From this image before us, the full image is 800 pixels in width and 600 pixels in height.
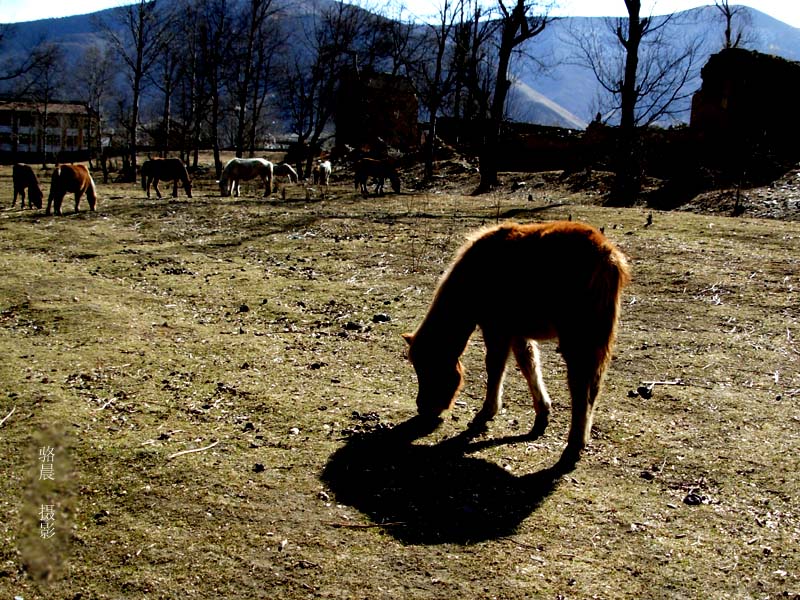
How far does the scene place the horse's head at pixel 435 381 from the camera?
5531 millimetres

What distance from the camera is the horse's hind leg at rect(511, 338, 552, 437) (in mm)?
5707

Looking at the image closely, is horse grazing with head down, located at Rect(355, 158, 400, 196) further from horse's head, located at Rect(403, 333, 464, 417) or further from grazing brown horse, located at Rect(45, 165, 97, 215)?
horse's head, located at Rect(403, 333, 464, 417)

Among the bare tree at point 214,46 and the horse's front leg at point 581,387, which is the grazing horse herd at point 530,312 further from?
the bare tree at point 214,46

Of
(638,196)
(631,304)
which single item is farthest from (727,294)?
(638,196)

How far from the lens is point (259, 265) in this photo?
1248 centimetres

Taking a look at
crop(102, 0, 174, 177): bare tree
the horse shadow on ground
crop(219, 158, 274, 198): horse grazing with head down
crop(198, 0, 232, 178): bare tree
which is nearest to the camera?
the horse shadow on ground

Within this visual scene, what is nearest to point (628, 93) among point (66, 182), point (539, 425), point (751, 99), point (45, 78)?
point (751, 99)

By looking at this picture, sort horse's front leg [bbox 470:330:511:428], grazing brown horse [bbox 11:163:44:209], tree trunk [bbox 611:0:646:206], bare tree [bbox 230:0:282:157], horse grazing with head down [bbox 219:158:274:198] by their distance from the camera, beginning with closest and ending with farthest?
horse's front leg [bbox 470:330:511:428]
tree trunk [bbox 611:0:646:206]
grazing brown horse [bbox 11:163:44:209]
horse grazing with head down [bbox 219:158:274:198]
bare tree [bbox 230:0:282:157]

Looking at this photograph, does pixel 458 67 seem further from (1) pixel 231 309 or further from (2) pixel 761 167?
(1) pixel 231 309

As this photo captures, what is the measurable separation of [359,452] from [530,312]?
1.75 m

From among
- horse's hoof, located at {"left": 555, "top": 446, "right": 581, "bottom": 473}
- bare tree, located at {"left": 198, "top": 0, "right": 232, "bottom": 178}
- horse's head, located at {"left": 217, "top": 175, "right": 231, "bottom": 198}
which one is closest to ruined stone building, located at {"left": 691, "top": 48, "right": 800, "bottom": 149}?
horse's head, located at {"left": 217, "top": 175, "right": 231, "bottom": 198}

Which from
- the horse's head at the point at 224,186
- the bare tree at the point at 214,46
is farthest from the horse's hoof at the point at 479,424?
the bare tree at the point at 214,46

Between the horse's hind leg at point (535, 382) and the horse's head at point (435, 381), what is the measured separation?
0.58 m

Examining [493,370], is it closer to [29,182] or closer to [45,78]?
[29,182]
